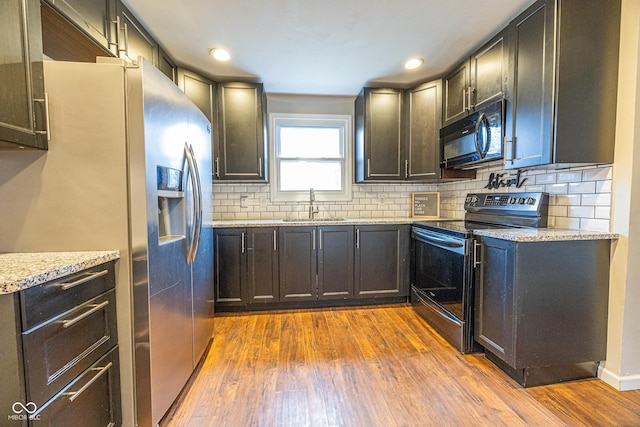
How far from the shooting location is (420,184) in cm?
334

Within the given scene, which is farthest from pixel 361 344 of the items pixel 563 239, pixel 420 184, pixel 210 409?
pixel 420 184

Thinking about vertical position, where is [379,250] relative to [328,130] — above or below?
below

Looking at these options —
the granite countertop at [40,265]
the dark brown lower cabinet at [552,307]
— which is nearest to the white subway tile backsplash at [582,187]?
the dark brown lower cabinet at [552,307]

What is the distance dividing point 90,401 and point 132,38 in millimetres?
2040

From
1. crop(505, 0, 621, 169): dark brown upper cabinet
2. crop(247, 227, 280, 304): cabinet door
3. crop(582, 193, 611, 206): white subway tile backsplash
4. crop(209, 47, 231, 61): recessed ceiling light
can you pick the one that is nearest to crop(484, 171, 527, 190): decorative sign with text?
crop(582, 193, 611, 206): white subway tile backsplash

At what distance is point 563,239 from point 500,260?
0.35m

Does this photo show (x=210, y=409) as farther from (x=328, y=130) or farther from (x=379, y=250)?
(x=328, y=130)

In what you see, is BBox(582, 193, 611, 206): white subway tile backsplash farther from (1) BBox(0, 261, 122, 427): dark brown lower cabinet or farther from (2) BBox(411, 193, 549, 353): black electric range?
(1) BBox(0, 261, 122, 427): dark brown lower cabinet

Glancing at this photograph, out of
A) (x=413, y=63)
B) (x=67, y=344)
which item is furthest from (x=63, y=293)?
(x=413, y=63)

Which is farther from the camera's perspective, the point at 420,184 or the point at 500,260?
the point at 420,184

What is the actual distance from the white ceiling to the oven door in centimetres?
155

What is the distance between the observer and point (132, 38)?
5.73 ft

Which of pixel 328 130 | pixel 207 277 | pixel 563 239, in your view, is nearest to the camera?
pixel 563 239

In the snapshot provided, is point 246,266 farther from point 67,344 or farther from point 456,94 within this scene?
point 456,94
